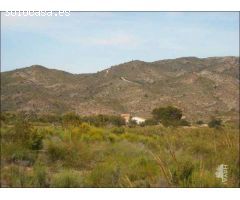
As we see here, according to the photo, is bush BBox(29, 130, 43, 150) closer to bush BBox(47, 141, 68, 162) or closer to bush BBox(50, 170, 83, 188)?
bush BBox(47, 141, 68, 162)

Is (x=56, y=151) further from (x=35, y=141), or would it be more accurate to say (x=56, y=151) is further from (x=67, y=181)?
(x=67, y=181)

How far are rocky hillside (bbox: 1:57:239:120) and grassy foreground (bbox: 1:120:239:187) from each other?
66.8 feet

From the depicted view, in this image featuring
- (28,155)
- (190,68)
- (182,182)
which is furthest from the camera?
(190,68)

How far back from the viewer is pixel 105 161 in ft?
26.1

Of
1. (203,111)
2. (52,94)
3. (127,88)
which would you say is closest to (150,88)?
(127,88)

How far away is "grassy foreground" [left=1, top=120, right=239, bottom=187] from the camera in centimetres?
508

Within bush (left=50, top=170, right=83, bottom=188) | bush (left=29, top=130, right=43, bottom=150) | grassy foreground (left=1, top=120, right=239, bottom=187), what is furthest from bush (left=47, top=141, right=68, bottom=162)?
bush (left=50, top=170, right=83, bottom=188)

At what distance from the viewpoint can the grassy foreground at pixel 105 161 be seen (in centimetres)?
508

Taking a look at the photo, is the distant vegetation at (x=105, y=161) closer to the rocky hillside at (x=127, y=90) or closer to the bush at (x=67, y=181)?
the bush at (x=67, y=181)

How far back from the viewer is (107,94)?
3591 centimetres

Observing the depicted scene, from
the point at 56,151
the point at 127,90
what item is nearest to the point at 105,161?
the point at 56,151

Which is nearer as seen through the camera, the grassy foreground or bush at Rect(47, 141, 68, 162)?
the grassy foreground

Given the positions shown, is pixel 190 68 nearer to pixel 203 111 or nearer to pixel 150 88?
pixel 150 88
